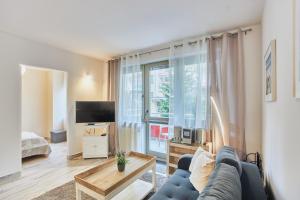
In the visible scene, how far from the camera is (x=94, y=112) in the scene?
3.80 metres

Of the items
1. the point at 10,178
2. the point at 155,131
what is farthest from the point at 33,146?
the point at 155,131

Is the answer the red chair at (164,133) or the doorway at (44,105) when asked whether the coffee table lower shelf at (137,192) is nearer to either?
the red chair at (164,133)

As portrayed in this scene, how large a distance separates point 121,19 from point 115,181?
2044 mm

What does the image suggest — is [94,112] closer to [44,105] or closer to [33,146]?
[33,146]

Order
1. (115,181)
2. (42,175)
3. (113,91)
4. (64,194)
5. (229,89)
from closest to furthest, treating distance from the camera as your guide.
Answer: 1. (115,181)
2. (64,194)
3. (229,89)
4. (42,175)
5. (113,91)

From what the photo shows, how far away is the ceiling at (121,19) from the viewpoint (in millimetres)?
1934

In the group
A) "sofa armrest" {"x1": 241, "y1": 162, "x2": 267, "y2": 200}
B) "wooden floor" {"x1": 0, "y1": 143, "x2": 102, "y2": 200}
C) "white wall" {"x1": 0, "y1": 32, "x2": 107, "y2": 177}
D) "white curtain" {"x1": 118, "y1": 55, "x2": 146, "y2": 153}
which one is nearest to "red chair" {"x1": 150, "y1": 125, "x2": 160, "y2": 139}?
"white curtain" {"x1": 118, "y1": 55, "x2": 146, "y2": 153}

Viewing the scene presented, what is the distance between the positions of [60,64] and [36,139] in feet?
5.97

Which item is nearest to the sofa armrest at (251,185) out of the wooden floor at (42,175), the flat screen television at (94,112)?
the wooden floor at (42,175)

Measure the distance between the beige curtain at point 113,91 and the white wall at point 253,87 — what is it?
2.68 meters

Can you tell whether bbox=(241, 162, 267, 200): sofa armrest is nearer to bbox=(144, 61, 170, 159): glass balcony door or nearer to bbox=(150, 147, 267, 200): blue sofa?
bbox=(150, 147, 267, 200): blue sofa

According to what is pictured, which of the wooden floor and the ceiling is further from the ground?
the ceiling

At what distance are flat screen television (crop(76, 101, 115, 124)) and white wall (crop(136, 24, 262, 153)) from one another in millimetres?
2716

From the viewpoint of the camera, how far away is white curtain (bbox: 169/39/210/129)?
2.73 meters
